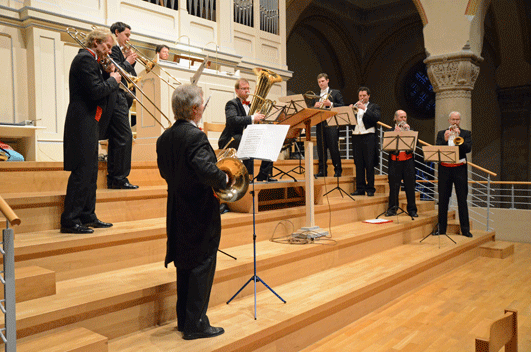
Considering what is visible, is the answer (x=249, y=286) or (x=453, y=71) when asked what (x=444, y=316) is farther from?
(x=453, y=71)

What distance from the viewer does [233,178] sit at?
2.61 m

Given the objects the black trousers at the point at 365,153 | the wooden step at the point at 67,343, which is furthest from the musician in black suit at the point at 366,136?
the wooden step at the point at 67,343

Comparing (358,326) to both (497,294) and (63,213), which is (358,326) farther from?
(63,213)

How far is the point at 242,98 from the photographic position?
4.51m

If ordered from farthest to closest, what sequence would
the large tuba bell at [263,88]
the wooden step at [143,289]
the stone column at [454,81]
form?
the stone column at [454,81]
the large tuba bell at [263,88]
the wooden step at [143,289]

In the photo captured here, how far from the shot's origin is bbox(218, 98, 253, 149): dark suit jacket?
4.42 meters

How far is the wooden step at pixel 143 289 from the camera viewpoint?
7.73ft

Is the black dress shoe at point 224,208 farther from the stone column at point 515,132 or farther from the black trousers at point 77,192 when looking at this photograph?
the stone column at point 515,132

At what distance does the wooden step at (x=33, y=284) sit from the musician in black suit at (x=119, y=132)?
5.03 feet

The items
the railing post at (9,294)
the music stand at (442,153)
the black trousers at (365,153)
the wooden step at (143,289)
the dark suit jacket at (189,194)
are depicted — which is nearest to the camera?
the railing post at (9,294)

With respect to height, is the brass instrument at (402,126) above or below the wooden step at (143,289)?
above

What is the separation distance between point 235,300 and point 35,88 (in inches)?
142

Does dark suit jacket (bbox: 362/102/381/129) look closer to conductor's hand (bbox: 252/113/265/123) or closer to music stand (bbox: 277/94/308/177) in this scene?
music stand (bbox: 277/94/308/177)

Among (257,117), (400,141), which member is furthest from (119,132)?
(400,141)
